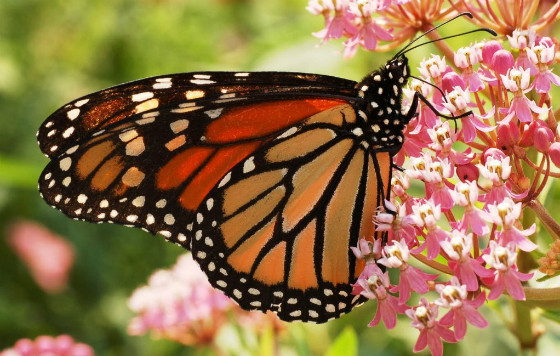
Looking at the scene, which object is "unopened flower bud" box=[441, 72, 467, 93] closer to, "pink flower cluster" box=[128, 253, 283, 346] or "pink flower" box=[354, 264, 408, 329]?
"pink flower" box=[354, 264, 408, 329]

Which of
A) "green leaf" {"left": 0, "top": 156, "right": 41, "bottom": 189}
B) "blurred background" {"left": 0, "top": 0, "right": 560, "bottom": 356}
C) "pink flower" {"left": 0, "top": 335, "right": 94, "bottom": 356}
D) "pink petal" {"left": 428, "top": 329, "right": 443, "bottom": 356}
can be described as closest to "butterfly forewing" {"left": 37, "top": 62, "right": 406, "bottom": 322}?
"pink petal" {"left": 428, "top": 329, "right": 443, "bottom": 356}

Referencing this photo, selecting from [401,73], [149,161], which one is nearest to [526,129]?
[401,73]

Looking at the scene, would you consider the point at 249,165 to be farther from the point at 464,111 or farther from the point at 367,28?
the point at 464,111

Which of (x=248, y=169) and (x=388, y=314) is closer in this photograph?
(x=388, y=314)

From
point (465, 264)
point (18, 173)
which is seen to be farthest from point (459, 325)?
point (18, 173)

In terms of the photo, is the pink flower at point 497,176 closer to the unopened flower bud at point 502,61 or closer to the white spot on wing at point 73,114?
the unopened flower bud at point 502,61

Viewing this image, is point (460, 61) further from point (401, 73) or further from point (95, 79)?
point (95, 79)

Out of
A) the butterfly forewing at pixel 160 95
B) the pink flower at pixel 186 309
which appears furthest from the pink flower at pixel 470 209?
the pink flower at pixel 186 309
